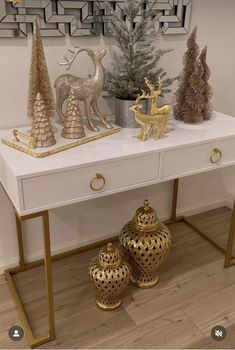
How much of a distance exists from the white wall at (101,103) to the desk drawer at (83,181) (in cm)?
49

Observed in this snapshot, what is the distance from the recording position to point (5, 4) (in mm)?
1375

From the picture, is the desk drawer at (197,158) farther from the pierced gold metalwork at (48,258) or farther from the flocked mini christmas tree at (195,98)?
the pierced gold metalwork at (48,258)

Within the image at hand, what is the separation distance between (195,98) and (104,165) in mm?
546

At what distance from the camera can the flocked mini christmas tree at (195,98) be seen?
154cm

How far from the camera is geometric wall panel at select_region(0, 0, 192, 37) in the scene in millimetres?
1399

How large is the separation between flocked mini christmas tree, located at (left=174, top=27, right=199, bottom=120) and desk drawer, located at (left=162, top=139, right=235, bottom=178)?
0.76 ft

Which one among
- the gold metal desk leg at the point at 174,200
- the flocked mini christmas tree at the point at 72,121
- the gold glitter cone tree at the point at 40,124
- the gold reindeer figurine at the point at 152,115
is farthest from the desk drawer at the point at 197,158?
the gold metal desk leg at the point at 174,200

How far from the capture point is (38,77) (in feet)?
4.42

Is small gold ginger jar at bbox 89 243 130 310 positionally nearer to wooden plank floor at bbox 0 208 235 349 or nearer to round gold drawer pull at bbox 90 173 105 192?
wooden plank floor at bbox 0 208 235 349

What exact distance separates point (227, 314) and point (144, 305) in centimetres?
34

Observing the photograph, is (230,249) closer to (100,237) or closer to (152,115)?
(100,237)

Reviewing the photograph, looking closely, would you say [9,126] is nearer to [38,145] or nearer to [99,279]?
[38,145]

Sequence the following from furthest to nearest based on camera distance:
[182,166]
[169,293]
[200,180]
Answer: [200,180], [169,293], [182,166]

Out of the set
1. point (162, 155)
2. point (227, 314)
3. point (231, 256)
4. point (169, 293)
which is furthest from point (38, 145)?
point (231, 256)
